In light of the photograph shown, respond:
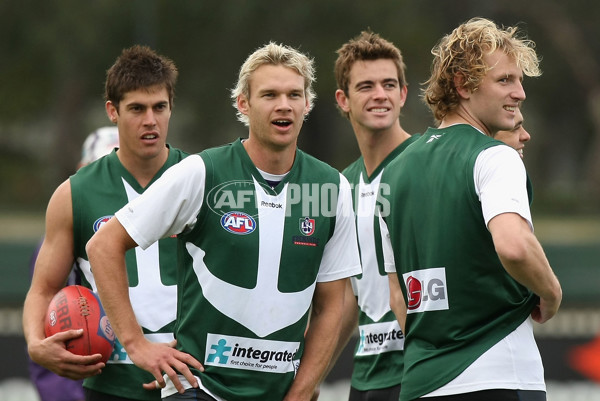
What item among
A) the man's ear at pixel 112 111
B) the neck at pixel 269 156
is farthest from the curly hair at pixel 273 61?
the man's ear at pixel 112 111

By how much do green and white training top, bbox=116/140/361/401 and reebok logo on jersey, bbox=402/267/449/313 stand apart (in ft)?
1.76

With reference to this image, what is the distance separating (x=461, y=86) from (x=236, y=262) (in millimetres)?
1235

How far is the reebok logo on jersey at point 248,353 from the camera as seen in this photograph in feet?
14.1

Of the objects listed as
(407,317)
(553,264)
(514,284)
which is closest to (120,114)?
(407,317)

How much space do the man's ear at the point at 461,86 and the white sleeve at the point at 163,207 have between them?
1181 mm

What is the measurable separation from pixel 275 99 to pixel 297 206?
0.50 meters

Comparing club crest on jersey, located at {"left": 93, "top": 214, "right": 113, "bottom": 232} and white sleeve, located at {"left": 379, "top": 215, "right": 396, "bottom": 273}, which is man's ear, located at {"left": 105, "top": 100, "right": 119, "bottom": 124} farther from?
white sleeve, located at {"left": 379, "top": 215, "right": 396, "bottom": 273}

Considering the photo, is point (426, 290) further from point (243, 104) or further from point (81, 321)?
point (81, 321)

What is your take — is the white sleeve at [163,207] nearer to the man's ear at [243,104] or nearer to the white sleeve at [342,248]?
the man's ear at [243,104]

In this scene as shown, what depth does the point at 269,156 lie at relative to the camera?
14.8 feet

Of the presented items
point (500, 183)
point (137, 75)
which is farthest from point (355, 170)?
point (500, 183)

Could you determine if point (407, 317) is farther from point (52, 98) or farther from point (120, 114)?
point (52, 98)

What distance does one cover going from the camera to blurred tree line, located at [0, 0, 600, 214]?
2588 cm

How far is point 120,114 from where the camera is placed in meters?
5.23
